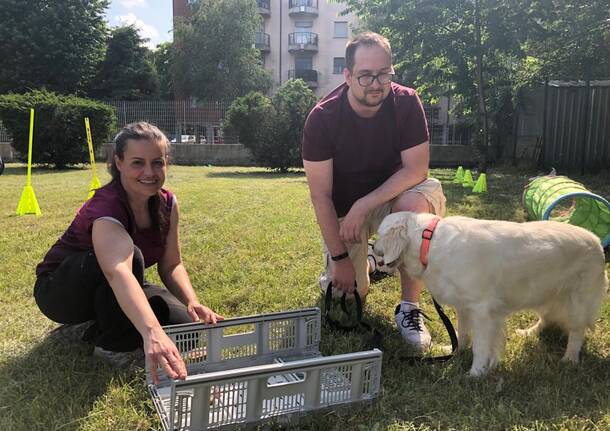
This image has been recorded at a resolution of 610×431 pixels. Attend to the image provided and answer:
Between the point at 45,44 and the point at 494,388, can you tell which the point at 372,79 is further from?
the point at 45,44

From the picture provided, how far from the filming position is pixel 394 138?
343cm

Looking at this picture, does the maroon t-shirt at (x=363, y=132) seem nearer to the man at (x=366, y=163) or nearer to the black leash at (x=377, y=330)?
the man at (x=366, y=163)

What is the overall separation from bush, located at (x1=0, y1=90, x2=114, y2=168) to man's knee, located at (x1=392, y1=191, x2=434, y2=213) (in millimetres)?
16424

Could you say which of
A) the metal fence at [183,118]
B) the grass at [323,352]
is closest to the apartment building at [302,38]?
the metal fence at [183,118]

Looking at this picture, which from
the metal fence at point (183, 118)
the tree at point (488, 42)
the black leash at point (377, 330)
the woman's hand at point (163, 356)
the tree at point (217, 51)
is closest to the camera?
the woman's hand at point (163, 356)

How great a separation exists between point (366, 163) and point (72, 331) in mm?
2174

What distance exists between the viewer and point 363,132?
3395mm

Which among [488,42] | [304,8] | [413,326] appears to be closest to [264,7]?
[304,8]

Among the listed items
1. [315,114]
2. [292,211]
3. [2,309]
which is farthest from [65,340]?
[292,211]

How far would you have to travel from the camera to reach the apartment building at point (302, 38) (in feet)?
144

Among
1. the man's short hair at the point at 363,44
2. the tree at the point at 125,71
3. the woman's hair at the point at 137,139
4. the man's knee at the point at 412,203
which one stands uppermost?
the tree at the point at 125,71

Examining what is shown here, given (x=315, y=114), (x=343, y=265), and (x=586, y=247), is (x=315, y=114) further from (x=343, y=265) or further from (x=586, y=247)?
(x=586, y=247)

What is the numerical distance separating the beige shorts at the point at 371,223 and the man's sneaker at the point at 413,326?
1.32 feet

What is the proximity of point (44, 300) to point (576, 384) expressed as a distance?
2.83m
